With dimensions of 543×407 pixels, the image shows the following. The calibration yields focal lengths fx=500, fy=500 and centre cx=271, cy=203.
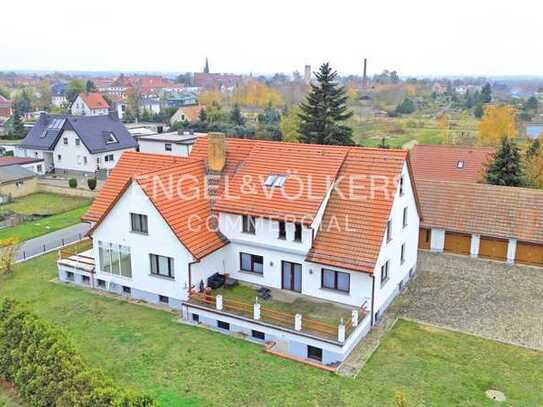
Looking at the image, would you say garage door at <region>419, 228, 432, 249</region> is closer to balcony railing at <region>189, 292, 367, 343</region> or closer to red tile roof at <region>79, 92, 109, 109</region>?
balcony railing at <region>189, 292, 367, 343</region>

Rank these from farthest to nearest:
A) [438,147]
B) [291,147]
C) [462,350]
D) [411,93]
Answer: [411,93]
[438,147]
[291,147]
[462,350]

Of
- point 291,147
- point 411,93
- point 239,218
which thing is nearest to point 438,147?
point 291,147

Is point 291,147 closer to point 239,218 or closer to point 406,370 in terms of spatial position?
point 239,218

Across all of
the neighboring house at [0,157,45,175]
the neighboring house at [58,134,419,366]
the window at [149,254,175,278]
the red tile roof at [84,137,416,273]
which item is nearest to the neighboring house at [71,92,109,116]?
the neighboring house at [0,157,45,175]

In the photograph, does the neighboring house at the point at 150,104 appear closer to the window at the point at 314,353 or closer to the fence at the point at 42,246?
the fence at the point at 42,246

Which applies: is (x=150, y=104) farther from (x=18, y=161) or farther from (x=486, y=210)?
(x=486, y=210)

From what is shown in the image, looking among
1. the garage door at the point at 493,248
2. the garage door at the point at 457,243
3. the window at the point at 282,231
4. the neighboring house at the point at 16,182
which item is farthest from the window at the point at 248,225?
the neighboring house at the point at 16,182
